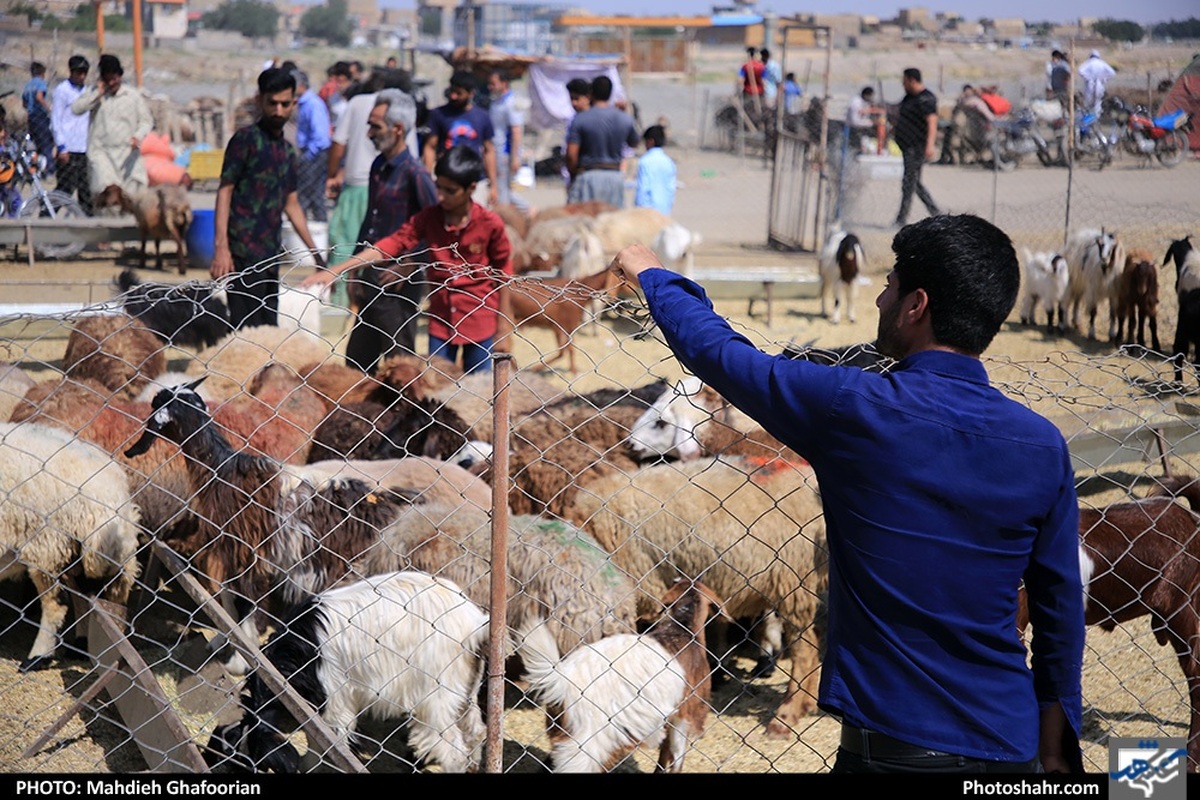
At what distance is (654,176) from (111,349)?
724 centimetres

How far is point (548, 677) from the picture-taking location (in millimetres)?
3752

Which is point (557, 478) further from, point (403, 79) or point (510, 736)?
point (403, 79)

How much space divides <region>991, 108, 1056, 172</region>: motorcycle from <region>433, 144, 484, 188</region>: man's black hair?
55.9 feet

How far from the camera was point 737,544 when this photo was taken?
4.46 m

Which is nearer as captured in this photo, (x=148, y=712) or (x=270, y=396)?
(x=148, y=712)

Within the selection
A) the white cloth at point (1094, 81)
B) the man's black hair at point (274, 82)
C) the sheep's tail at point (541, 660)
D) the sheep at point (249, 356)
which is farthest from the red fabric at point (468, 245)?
the white cloth at point (1094, 81)

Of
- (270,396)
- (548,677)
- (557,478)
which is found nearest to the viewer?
(548,677)

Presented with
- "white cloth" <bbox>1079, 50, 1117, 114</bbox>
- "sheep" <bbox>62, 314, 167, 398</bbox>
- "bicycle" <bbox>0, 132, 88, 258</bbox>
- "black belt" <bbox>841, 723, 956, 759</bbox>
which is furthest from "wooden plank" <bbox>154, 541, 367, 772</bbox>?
"white cloth" <bbox>1079, 50, 1117, 114</bbox>

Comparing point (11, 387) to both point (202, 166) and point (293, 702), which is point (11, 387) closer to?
point (293, 702)

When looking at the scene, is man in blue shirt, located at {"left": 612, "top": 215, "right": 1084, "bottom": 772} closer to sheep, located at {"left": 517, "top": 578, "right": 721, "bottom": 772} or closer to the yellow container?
sheep, located at {"left": 517, "top": 578, "right": 721, "bottom": 772}

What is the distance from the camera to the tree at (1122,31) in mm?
24905

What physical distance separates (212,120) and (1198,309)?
64.1 ft

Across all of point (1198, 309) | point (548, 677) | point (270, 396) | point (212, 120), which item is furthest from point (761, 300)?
point (212, 120)

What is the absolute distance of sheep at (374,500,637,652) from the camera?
399cm
